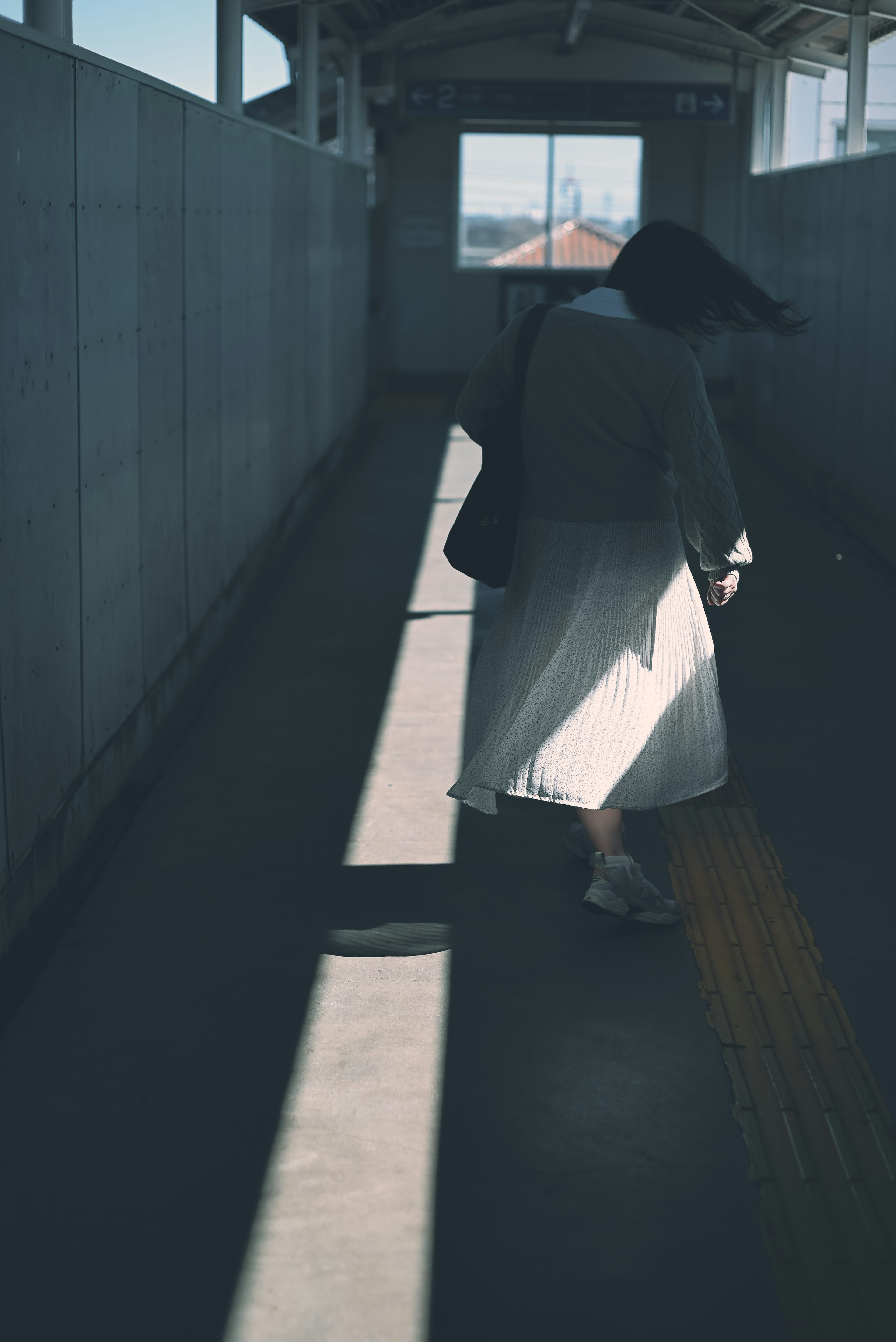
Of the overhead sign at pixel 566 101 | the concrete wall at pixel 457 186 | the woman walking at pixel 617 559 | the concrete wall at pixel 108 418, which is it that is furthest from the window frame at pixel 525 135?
the woman walking at pixel 617 559

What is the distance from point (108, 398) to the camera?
397 cm

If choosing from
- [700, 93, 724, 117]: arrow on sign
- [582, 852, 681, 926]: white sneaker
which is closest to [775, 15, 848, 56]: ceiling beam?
[700, 93, 724, 117]: arrow on sign

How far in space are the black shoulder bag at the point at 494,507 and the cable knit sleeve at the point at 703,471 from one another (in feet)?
1.16

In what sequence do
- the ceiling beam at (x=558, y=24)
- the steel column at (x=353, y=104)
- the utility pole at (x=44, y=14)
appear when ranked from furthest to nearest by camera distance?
the ceiling beam at (x=558, y=24) < the steel column at (x=353, y=104) < the utility pole at (x=44, y=14)

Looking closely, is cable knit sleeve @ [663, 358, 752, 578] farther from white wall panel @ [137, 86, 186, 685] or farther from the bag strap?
white wall panel @ [137, 86, 186, 685]

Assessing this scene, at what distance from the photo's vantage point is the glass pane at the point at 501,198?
15.6 metres

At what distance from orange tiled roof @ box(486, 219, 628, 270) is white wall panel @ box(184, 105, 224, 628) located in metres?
10.8

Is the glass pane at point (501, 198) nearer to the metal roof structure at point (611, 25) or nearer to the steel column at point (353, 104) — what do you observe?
the metal roof structure at point (611, 25)

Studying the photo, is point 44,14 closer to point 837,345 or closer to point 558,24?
point 837,345

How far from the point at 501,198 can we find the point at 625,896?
1348 cm

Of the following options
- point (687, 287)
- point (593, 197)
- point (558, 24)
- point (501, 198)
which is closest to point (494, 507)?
point (687, 287)

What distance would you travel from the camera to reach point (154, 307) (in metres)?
4.55

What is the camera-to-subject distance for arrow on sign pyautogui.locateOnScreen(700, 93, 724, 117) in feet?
46.9

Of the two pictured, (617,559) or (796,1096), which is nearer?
(796,1096)
